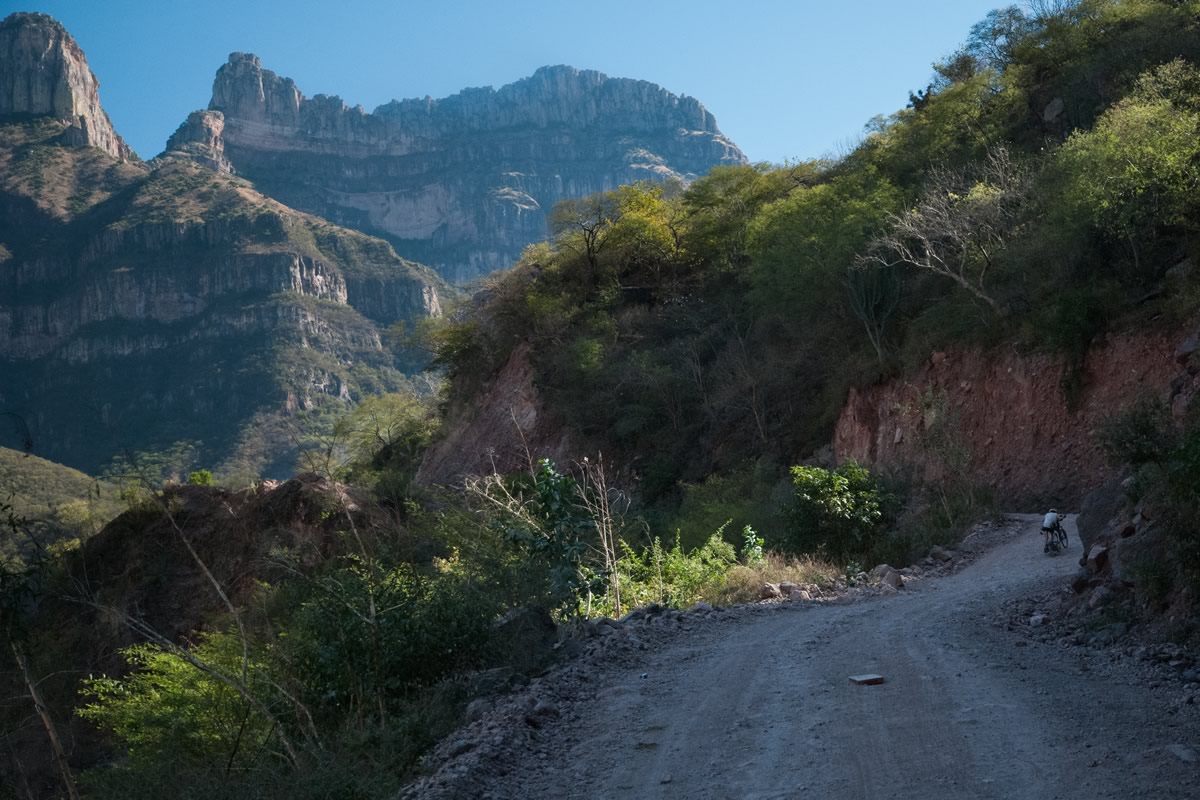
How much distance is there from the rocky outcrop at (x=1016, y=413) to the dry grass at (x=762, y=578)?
6.86 m

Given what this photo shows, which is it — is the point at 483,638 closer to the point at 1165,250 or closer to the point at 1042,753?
the point at 1042,753

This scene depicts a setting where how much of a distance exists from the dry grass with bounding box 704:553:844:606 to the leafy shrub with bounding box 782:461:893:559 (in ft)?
7.02

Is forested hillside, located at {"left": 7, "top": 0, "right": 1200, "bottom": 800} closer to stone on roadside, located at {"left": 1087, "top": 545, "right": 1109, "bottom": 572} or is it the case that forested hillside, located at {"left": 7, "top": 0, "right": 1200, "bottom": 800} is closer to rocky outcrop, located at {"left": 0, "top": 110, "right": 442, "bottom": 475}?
stone on roadside, located at {"left": 1087, "top": 545, "right": 1109, "bottom": 572}

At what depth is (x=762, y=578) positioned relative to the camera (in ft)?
43.0

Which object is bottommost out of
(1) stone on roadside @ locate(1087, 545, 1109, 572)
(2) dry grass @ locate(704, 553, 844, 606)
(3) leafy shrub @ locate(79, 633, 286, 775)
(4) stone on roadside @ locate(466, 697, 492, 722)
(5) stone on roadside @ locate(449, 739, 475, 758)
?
(3) leafy shrub @ locate(79, 633, 286, 775)

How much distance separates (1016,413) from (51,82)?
178116 millimetres

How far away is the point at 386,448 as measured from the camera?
51531 millimetres

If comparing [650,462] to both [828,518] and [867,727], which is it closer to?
[828,518]

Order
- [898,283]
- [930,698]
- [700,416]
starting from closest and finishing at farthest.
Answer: [930,698] → [898,283] → [700,416]

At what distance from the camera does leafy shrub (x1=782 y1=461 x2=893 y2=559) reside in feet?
57.5

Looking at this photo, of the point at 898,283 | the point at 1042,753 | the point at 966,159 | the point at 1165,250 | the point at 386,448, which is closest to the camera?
the point at 1042,753

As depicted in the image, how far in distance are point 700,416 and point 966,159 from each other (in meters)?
12.7

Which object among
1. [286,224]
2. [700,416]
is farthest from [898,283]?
[286,224]

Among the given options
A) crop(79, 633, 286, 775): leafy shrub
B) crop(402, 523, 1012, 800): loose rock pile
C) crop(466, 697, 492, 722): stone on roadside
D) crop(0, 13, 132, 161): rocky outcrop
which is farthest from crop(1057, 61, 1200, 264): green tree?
crop(0, 13, 132, 161): rocky outcrop
